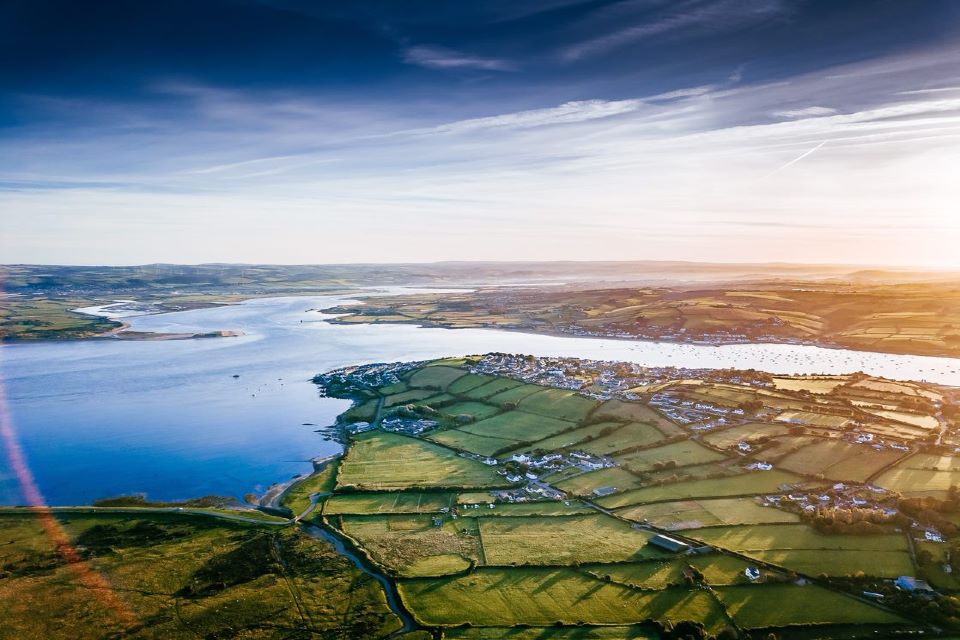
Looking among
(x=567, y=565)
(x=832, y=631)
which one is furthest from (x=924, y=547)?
(x=567, y=565)

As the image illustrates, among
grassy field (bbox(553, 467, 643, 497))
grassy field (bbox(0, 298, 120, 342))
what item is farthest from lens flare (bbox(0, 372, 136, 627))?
grassy field (bbox(0, 298, 120, 342))

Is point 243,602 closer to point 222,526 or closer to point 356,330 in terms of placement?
point 222,526

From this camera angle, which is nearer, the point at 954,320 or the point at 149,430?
the point at 149,430

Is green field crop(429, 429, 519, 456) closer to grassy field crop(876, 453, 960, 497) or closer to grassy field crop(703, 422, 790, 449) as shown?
grassy field crop(703, 422, 790, 449)

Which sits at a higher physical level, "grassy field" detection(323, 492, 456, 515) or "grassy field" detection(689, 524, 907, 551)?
"grassy field" detection(689, 524, 907, 551)

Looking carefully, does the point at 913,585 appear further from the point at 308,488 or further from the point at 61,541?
the point at 61,541

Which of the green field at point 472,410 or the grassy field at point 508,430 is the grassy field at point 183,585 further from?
the green field at point 472,410

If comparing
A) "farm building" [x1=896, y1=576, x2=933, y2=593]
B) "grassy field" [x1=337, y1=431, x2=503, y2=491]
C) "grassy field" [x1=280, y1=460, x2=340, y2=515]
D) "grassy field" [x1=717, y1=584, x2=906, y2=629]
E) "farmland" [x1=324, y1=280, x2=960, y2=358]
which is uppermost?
"farmland" [x1=324, y1=280, x2=960, y2=358]
